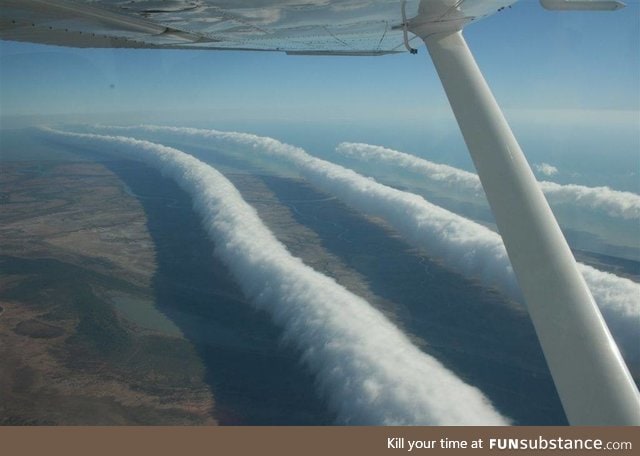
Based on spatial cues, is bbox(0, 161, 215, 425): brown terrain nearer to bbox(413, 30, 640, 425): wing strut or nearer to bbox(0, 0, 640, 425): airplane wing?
bbox(0, 0, 640, 425): airplane wing

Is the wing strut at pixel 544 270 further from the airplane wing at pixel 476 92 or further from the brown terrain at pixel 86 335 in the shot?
the brown terrain at pixel 86 335

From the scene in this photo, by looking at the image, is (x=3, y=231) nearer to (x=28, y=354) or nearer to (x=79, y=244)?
(x=79, y=244)

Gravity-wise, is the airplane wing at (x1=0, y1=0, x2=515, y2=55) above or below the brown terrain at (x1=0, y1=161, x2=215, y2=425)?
above

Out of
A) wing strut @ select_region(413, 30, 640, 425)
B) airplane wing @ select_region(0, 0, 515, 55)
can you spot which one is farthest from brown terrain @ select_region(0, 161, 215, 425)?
wing strut @ select_region(413, 30, 640, 425)

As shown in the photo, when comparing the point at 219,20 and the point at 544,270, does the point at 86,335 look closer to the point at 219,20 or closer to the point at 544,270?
the point at 219,20

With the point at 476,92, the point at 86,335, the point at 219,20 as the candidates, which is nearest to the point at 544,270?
the point at 476,92

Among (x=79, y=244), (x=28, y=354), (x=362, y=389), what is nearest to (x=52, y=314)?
(x=28, y=354)
